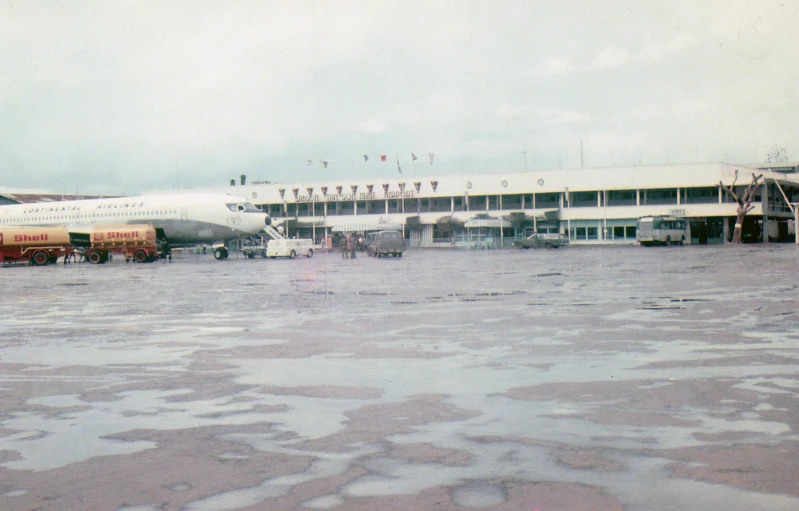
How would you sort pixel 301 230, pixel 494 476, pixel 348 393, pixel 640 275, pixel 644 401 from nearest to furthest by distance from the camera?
pixel 494 476
pixel 644 401
pixel 348 393
pixel 640 275
pixel 301 230

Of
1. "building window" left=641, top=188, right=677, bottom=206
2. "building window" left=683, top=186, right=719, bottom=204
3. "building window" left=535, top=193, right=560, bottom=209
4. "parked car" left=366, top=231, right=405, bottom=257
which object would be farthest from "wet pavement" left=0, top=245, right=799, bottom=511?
"building window" left=535, top=193, right=560, bottom=209

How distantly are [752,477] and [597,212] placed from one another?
93.0 metres

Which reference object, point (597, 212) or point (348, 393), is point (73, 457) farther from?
point (597, 212)

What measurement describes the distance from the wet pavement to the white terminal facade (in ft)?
259

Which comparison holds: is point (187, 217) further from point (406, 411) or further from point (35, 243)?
point (406, 411)

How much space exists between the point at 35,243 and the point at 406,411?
159 ft

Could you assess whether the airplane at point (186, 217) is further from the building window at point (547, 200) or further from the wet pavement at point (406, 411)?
the building window at point (547, 200)

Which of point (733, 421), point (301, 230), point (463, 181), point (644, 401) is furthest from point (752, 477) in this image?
point (301, 230)

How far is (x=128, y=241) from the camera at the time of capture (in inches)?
1895

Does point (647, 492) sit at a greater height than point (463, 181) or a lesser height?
lesser

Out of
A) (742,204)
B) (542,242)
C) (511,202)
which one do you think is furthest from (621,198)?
(542,242)

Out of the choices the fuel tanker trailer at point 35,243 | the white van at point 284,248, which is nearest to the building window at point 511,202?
the white van at point 284,248

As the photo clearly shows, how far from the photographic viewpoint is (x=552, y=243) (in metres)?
80.8

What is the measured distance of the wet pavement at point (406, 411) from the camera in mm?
5012
